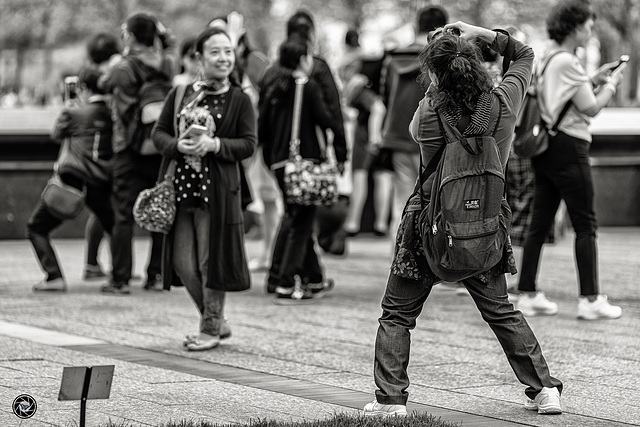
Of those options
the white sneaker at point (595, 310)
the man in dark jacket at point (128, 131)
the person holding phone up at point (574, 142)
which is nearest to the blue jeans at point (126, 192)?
the man in dark jacket at point (128, 131)

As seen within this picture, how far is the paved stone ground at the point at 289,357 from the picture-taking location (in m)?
6.10

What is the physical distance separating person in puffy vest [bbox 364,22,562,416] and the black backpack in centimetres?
459

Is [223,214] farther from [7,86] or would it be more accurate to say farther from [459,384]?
[7,86]

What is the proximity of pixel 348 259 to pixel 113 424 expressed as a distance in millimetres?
8108

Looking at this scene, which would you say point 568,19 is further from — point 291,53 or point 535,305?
point 291,53

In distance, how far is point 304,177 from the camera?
982cm

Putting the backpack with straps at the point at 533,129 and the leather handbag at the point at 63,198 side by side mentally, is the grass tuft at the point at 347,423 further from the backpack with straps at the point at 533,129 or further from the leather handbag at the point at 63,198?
the leather handbag at the point at 63,198

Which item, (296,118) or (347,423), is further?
(296,118)

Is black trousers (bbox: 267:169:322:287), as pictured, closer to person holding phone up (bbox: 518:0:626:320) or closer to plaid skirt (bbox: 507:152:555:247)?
plaid skirt (bbox: 507:152:555:247)

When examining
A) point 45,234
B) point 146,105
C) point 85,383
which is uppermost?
point 146,105

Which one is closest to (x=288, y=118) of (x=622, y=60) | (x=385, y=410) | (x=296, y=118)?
(x=296, y=118)

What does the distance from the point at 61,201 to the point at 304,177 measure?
7.05ft

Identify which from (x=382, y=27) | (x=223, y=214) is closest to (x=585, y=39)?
(x=223, y=214)

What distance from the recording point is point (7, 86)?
42094mm
